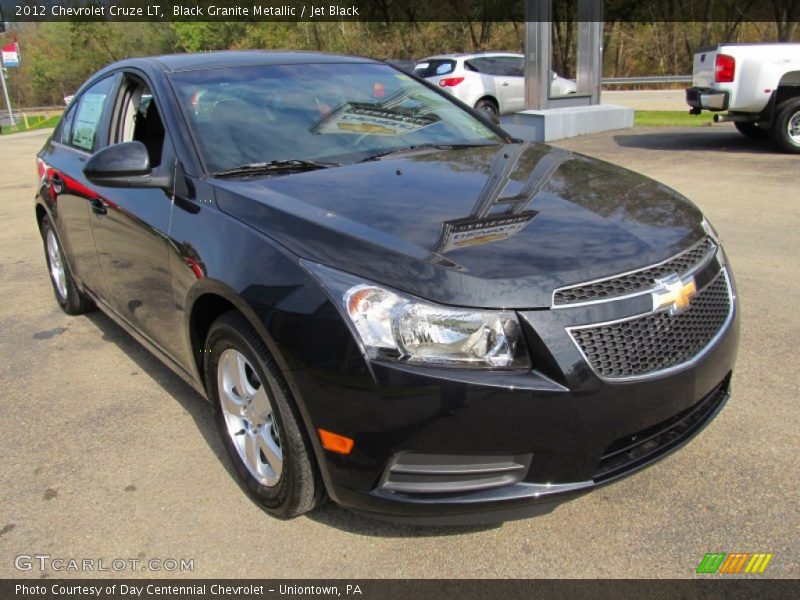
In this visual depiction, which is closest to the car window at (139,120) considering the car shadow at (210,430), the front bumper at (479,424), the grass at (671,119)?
the car shadow at (210,430)

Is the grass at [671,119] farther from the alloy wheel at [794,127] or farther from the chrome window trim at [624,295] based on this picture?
the chrome window trim at [624,295]

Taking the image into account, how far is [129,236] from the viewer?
3.38 m

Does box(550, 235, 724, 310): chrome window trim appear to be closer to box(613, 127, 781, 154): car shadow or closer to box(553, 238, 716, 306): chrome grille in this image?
box(553, 238, 716, 306): chrome grille

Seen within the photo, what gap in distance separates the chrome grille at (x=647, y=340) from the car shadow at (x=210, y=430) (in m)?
0.85

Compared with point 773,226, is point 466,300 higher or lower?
higher

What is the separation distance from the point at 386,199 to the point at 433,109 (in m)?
1.47

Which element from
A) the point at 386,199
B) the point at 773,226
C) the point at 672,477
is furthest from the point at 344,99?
the point at 773,226

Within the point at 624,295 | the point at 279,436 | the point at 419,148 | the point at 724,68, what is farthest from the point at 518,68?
the point at 279,436

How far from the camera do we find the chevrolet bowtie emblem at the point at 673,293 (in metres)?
2.22

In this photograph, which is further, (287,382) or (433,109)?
(433,109)

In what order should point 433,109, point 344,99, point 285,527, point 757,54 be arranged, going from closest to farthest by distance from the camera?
point 285,527 → point 344,99 → point 433,109 → point 757,54

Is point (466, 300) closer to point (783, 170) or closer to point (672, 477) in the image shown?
point (672, 477)

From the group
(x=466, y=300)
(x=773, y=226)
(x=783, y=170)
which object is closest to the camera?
(x=466, y=300)

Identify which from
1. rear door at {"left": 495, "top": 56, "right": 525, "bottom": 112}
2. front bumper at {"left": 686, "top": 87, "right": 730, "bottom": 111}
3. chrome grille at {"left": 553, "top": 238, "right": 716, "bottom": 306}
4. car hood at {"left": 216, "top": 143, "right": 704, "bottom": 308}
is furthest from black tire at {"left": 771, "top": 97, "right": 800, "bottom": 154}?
chrome grille at {"left": 553, "top": 238, "right": 716, "bottom": 306}
